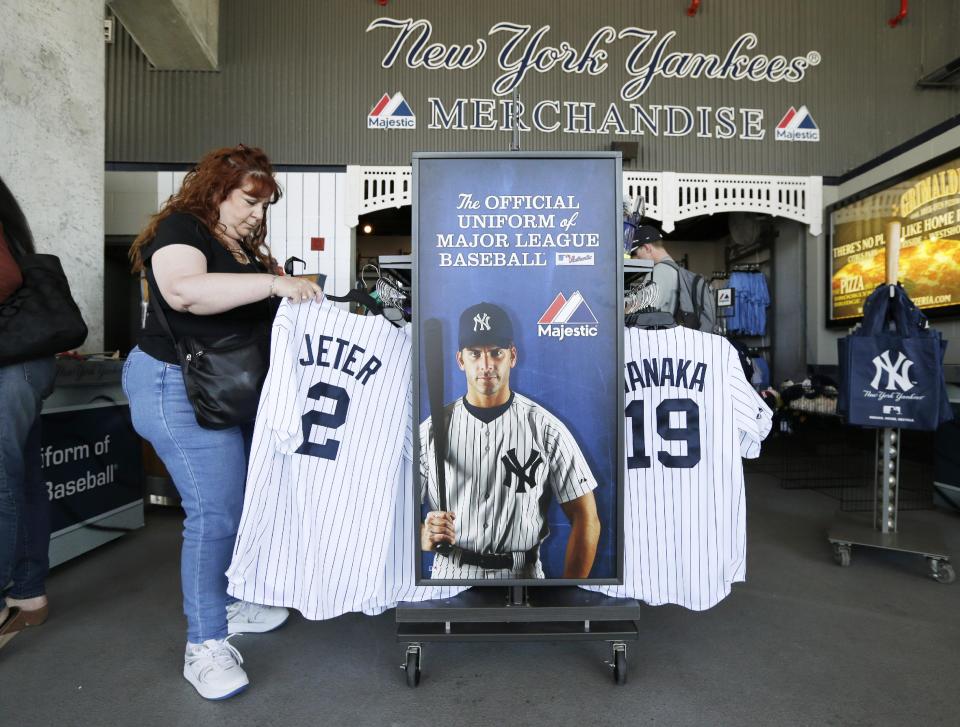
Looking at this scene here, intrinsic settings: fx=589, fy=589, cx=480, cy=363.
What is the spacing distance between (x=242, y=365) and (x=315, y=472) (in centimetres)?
39

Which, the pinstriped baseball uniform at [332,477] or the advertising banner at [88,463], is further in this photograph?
the advertising banner at [88,463]

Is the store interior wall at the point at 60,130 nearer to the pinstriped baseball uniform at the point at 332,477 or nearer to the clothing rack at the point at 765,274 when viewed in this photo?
the pinstriped baseball uniform at the point at 332,477

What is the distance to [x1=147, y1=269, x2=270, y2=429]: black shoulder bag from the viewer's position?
1633mm

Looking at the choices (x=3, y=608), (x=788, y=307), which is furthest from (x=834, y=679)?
(x=788, y=307)

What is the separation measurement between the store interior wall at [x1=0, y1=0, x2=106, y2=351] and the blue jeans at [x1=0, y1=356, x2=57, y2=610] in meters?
1.71

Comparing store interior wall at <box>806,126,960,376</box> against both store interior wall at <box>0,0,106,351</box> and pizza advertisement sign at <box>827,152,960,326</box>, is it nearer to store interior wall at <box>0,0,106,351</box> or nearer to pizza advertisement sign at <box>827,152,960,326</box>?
pizza advertisement sign at <box>827,152,960,326</box>

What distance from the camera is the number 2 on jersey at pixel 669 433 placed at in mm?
1881

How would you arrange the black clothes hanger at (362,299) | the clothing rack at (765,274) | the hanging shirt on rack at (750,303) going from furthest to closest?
the clothing rack at (765,274) → the hanging shirt on rack at (750,303) → the black clothes hanger at (362,299)

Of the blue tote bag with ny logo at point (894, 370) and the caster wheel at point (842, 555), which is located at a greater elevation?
the blue tote bag with ny logo at point (894, 370)

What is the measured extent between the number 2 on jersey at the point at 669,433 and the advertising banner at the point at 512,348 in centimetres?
19

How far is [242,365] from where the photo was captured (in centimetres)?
171

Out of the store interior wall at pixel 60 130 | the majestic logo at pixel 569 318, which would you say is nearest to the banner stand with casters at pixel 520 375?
the majestic logo at pixel 569 318

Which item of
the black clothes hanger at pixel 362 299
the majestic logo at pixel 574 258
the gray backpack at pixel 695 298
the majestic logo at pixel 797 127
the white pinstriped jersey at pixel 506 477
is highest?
the majestic logo at pixel 797 127

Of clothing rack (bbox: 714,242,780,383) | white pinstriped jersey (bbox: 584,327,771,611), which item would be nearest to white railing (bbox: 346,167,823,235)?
clothing rack (bbox: 714,242,780,383)
